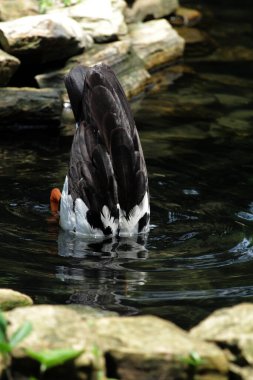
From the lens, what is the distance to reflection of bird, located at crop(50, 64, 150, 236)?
643cm

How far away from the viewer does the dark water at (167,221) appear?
17.8 feet

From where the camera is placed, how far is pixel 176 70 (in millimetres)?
10938

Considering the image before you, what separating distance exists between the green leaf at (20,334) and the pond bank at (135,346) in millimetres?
48

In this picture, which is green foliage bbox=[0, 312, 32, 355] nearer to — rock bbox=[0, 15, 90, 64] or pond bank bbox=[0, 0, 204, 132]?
pond bank bbox=[0, 0, 204, 132]

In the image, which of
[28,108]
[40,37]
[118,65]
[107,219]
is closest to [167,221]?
[107,219]

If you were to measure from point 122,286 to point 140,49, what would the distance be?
5.50 meters

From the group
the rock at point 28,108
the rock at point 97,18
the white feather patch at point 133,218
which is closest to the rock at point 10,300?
the white feather patch at point 133,218

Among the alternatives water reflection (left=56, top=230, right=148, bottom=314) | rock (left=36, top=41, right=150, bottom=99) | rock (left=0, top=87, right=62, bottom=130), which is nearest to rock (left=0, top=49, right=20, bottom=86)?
rock (left=0, top=87, right=62, bottom=130)

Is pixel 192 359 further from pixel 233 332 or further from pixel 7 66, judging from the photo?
pixel 7 66

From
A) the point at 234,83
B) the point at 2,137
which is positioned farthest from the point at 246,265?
the point at 234,83

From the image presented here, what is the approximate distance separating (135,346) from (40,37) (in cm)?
576

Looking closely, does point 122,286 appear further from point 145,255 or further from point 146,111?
point 146,111

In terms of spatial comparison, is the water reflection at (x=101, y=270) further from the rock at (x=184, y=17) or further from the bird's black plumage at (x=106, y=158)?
the rock at (x=184, y=17)

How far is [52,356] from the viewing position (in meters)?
3.41
